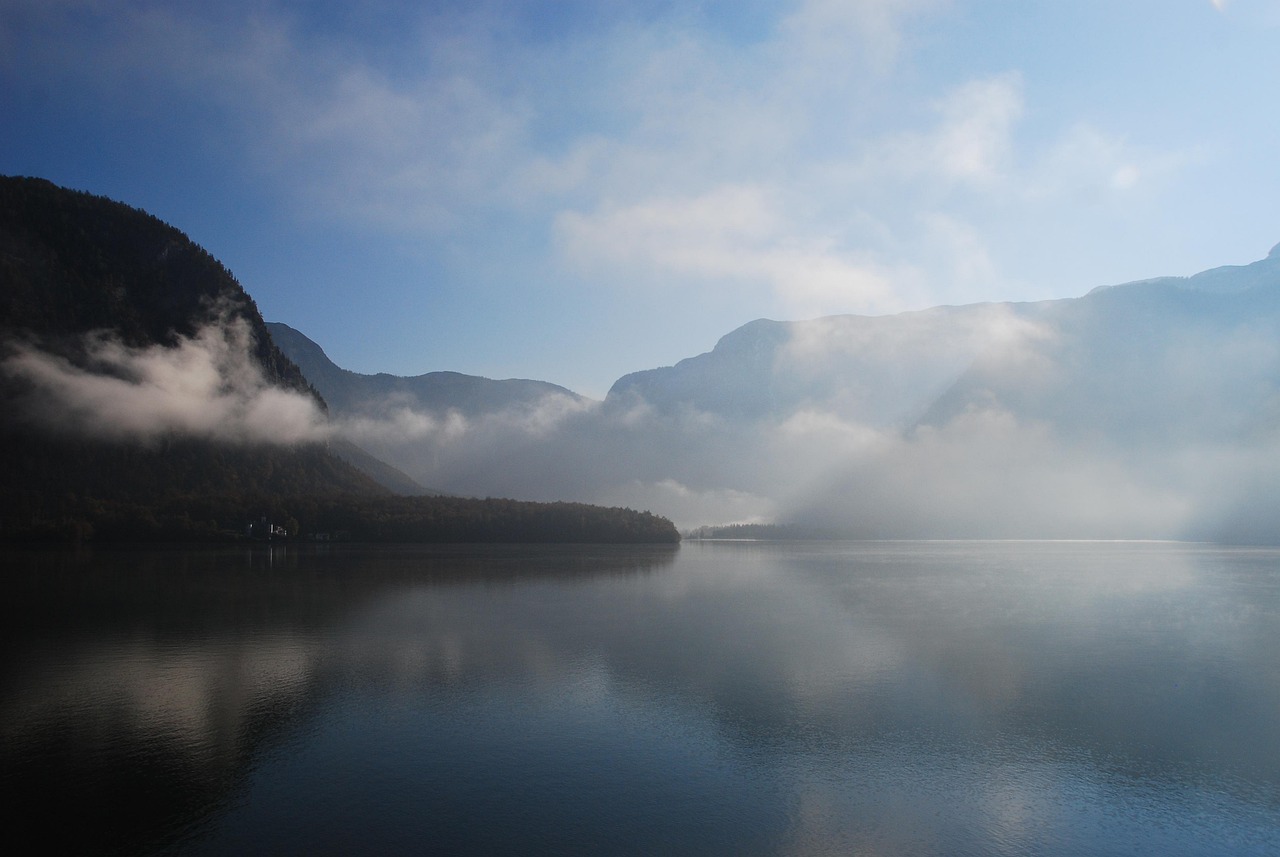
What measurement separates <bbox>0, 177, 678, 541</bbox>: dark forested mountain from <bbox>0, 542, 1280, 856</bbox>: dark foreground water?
10124cm

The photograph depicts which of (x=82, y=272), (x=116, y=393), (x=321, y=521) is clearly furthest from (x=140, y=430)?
(x=321, y=521)

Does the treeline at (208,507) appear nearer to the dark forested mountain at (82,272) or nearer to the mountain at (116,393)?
the mountain at (116,393)

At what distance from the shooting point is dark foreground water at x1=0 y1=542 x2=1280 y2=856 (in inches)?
559

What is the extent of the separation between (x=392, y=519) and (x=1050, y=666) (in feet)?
414

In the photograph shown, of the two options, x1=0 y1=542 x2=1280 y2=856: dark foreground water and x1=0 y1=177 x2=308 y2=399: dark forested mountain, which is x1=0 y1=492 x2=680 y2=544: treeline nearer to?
x1=0 y1=177 x2=308 y2=399: dark forested mountain

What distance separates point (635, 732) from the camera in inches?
792

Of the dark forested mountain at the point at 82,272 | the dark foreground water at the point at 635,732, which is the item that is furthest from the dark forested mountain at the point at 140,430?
the dark foreground water at the point at 635,732

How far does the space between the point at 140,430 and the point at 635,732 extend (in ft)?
584

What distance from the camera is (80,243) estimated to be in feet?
Result: 604

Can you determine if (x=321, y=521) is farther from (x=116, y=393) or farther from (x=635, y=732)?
(x=635, y=732)

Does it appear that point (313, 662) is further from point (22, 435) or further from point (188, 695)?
point (22, 435)

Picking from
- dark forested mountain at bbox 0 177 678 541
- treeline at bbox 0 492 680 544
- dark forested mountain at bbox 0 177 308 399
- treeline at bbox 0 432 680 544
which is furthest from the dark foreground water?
dark forested mountain at bbox 0 177 308 399

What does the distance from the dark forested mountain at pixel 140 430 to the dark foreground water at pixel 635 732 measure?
332ft

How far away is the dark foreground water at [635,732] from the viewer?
14.2 m
